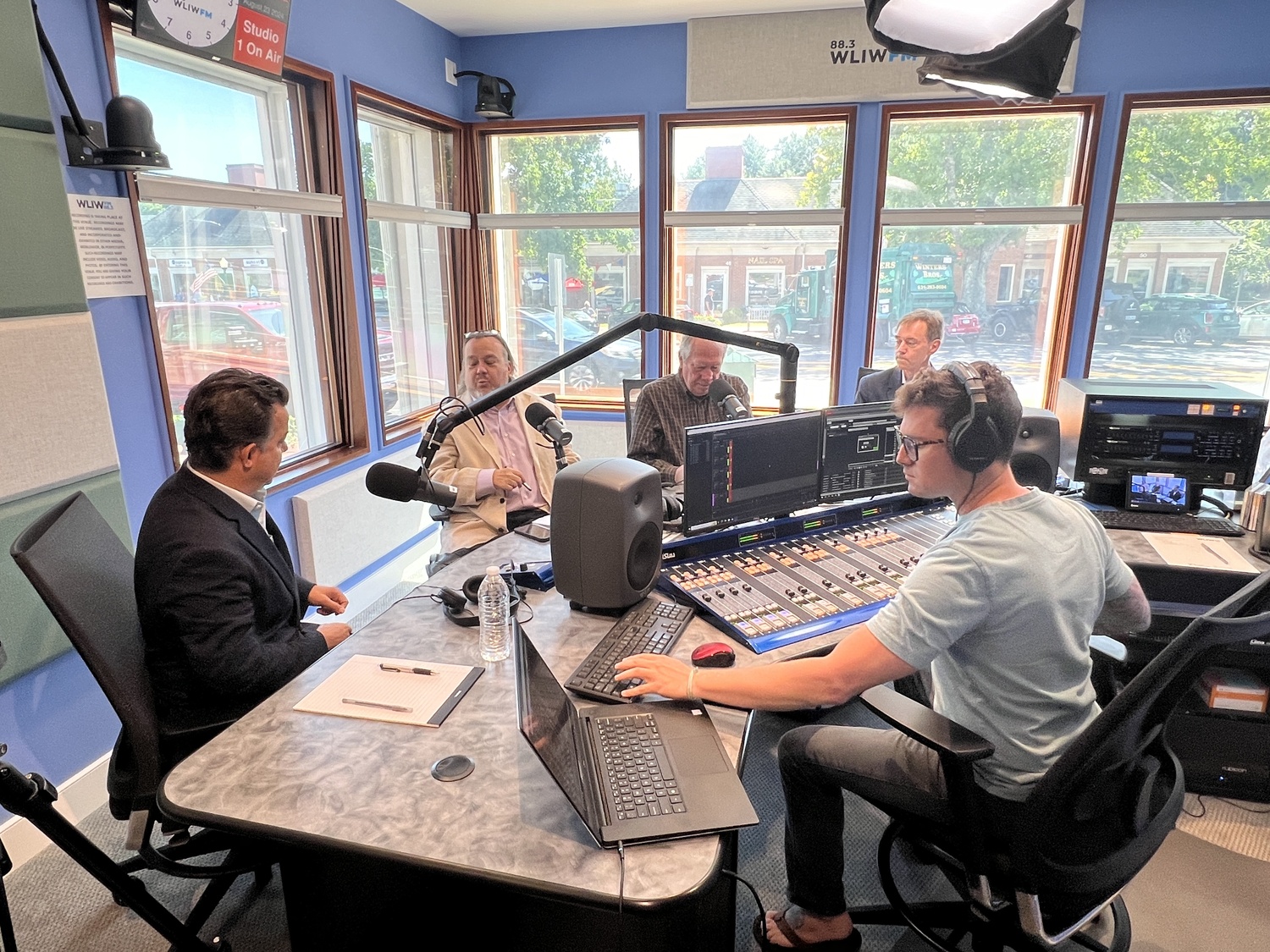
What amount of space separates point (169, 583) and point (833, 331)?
12.2 feet

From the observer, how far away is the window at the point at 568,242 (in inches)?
179

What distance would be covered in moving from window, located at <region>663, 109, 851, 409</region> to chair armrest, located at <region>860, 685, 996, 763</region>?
298 cm

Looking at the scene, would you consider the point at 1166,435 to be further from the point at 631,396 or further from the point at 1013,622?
the point at 631,396

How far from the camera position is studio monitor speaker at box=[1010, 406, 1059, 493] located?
2570mm

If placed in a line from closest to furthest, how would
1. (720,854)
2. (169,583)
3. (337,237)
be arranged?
1. (720,854)
2. (169,583)
3. (337,237)

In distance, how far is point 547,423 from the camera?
2.13 metres

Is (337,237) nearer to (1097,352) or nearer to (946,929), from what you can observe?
(946,929)

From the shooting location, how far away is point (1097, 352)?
4250 millimetres

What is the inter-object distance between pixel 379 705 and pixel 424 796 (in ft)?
0.98

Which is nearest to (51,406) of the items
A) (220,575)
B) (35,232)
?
(35,232)

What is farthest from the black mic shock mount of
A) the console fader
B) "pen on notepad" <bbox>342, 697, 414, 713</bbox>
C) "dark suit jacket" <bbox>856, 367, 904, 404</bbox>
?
"dark suit jacket" <bbox>856, 367, 904, 404</bbox>

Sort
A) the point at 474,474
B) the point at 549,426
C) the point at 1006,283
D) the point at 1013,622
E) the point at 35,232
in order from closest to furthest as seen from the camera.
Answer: the point at 1013,622 → the point at 35,232 → the point at 549,426 → the point at 474,474 → the point at 1006,283

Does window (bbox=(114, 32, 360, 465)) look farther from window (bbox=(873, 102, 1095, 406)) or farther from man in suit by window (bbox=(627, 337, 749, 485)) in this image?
window (bbox=(873, 102, 1095, 406))

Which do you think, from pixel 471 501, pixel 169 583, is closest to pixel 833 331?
pixel 471 501
